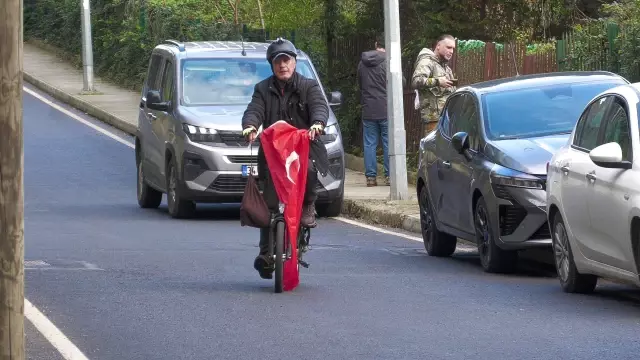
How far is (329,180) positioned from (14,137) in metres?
11.7

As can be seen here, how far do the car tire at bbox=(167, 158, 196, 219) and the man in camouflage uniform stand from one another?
9.76ft

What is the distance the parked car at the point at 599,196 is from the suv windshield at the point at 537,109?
65.7 inches

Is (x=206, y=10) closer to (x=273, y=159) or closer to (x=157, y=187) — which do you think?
(x=157, y=187)

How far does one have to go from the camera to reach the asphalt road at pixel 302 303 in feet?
28.9

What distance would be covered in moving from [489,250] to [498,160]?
74 centimetres

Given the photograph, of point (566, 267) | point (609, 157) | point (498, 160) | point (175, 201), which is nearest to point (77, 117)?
point (175, 201)

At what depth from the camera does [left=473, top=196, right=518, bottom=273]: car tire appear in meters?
12.7

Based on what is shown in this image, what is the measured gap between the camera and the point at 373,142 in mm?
21672

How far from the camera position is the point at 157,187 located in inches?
766

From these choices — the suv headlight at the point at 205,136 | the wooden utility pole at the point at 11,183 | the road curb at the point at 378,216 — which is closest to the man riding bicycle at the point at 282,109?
the wooden utility pole at the point at 11,183

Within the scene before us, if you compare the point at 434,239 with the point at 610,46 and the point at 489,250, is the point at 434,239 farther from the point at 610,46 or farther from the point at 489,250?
the point at 610,46

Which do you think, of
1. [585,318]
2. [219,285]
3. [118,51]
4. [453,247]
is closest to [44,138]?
[118,51]

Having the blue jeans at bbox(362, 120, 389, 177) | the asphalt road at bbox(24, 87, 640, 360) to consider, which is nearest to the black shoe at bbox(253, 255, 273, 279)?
the asphalt road at bbox(24, 87, 640, 360)

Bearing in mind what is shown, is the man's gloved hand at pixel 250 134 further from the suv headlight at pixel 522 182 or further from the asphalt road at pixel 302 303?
the suv headlight at pixel 522 182
